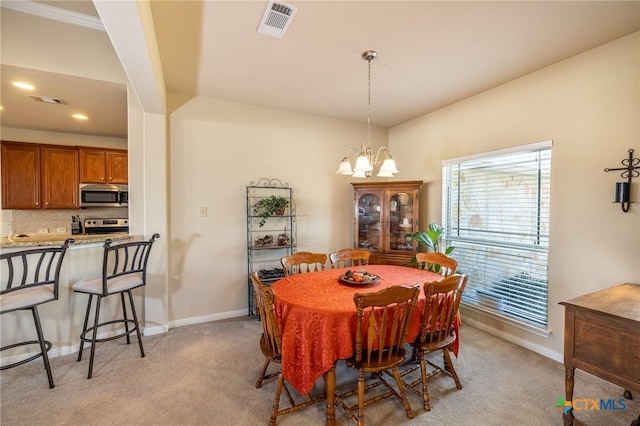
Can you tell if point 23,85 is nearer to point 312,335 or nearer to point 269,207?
point 269,207

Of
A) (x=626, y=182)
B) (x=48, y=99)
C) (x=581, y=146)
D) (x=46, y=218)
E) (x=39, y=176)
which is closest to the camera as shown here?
(x=626, y=182)

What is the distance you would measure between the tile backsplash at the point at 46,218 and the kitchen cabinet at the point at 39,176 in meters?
0.24

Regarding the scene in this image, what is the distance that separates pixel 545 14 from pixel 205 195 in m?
3.47

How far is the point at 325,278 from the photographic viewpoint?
237 cm

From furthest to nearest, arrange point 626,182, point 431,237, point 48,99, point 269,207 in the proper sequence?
point 269,207
point 431,237
point 48,99
point 626,182

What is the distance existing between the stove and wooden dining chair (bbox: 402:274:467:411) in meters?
4.86

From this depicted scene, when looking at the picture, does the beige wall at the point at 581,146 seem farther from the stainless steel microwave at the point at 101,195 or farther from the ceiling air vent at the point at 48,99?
the stainless steel microwave at the point at 101,195

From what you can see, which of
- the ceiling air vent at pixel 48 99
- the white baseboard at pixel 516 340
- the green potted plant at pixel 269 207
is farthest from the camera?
the green potted plant at pixel 269 207

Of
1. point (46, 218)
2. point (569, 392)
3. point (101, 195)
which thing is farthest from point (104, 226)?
point (569, 392)

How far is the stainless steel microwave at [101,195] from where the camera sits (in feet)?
14.1

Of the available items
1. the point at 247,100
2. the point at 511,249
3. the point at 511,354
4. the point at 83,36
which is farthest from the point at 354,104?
the point at 511,354

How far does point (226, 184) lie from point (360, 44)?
2.17m

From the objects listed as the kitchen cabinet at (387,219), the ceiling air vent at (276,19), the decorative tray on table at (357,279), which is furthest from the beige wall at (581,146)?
the ceiling air vent at (276,19)

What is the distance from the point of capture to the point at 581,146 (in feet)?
7.70
